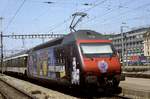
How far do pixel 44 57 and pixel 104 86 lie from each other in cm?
835

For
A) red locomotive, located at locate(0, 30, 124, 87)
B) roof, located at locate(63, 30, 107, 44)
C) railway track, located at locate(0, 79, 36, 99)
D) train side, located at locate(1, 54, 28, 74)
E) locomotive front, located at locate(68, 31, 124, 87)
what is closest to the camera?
locomotive front, located at locate(68, 31, 124, 87)

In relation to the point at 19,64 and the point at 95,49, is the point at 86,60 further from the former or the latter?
the point at 19,64

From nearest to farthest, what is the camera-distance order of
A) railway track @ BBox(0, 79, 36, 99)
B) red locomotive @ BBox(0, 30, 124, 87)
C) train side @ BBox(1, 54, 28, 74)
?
1. red locomotive @ BBox(0, 30, 124, 87)
2. railway track @ BBox(0, 79, 36, 99)
3. train side @ BBox(1, 54, 28, 74)

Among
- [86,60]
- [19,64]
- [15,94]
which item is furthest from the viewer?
[19,64]

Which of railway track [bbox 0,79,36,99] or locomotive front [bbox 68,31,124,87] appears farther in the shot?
railway track [bbox 0,79,36,99]

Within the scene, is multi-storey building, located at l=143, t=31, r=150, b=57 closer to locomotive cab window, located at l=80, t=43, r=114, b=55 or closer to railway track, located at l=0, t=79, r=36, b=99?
railway track, located at l=0, t=79, r=36, b=99

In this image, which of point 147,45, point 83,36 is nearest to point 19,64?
point 83,36

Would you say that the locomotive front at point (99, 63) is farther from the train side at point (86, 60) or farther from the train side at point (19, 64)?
the train side at point (19, 64)

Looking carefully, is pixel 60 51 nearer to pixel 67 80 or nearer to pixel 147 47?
pixel 67 80

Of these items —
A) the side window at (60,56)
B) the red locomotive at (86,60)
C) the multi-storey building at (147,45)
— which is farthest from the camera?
the multi-storey building at (147,45)

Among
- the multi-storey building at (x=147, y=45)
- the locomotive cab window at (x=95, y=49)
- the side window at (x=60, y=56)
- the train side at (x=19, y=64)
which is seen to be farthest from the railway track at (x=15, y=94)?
the multi-storey building at (x=147, y=45)

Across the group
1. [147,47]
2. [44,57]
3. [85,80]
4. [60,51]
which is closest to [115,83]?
[85,80]

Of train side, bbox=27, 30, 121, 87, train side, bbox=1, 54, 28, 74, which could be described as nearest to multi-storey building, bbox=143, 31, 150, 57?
train side, bbox=1, 54, 28, 74

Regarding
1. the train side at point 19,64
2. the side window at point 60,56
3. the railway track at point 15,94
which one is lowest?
the railway track at point 15,94
